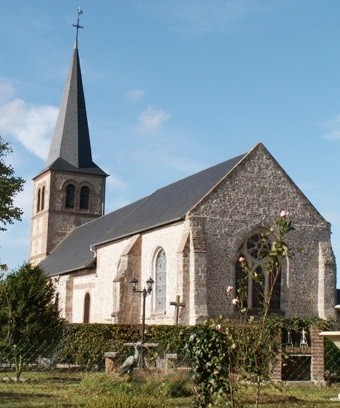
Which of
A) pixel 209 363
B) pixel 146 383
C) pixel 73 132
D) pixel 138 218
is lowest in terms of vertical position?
pixel 146 383

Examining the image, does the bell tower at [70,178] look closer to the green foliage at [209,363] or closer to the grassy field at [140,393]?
the grassy field at [140,393]

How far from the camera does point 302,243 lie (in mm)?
28812

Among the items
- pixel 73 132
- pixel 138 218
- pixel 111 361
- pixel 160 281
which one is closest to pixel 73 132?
pixel 73 132

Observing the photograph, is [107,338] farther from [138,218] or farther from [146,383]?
[138,218]

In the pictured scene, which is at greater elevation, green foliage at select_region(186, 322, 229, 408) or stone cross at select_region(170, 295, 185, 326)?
stone cross at select_region(170, 295, 185, 326)

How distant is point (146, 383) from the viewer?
13203 mm

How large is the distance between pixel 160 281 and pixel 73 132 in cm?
2247

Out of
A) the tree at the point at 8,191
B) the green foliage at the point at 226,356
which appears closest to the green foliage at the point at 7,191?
the tree at the point at 8,191

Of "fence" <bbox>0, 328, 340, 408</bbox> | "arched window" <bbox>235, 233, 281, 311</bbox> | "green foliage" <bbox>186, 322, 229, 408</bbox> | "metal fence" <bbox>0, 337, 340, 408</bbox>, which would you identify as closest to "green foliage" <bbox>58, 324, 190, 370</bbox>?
"fence" <bbox>0, 328, 340, 408</bbox>

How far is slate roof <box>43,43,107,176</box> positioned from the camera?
50031 mm

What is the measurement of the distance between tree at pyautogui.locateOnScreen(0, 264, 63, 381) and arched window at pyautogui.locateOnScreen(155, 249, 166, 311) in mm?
9236

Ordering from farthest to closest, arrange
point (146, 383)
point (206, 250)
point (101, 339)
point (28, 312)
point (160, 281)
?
point (160, 281), point (206, 250), point (101, 339), point (28, 312), point (146, 383)

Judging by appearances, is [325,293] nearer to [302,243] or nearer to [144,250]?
[302,243]

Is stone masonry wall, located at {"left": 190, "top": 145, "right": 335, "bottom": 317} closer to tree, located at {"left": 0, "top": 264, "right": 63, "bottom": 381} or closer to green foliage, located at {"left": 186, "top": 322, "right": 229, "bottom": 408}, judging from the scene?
tree, located at {"left": 0, "top": 264, "right": 63, "bottom": 381}
